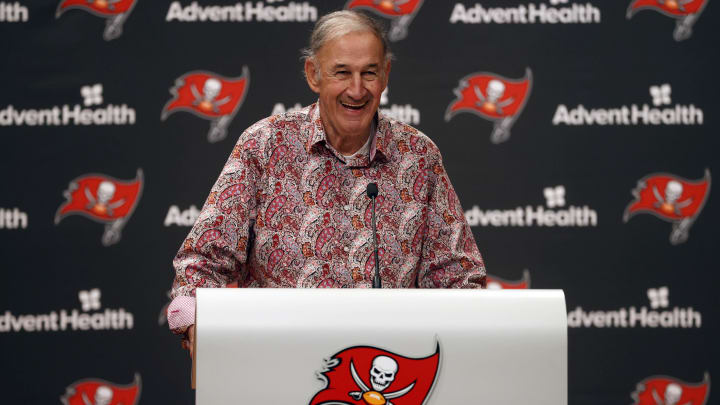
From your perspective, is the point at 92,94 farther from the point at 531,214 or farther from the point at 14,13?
the point at 531,214

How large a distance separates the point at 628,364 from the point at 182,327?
7.78 ft

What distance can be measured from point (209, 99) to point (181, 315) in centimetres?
184

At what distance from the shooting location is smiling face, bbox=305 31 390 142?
2.10 m

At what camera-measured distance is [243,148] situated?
7.06 ft

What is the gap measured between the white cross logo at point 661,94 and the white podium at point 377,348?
2250 millimetres

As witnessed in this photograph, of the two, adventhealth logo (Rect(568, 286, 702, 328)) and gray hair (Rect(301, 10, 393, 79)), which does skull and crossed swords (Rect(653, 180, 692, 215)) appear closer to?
adventhealth logo (Rect(568, 286, 702, 328))

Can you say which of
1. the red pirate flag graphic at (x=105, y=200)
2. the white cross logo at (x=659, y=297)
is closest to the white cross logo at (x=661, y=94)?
Answer: the white cross logo at (x=659, y=297)

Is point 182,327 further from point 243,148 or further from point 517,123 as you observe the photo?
point 517,123

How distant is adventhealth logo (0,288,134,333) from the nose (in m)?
1.83

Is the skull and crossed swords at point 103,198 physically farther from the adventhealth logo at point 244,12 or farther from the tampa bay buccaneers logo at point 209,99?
the adventhealth logo at point 244,12

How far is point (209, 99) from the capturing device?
3.55m

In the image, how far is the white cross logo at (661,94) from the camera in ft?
12.0

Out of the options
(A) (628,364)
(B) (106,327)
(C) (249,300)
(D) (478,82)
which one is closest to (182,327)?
(C) (249,300)

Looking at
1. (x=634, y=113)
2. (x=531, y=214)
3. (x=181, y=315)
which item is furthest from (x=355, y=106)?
(x=634, y=113)
